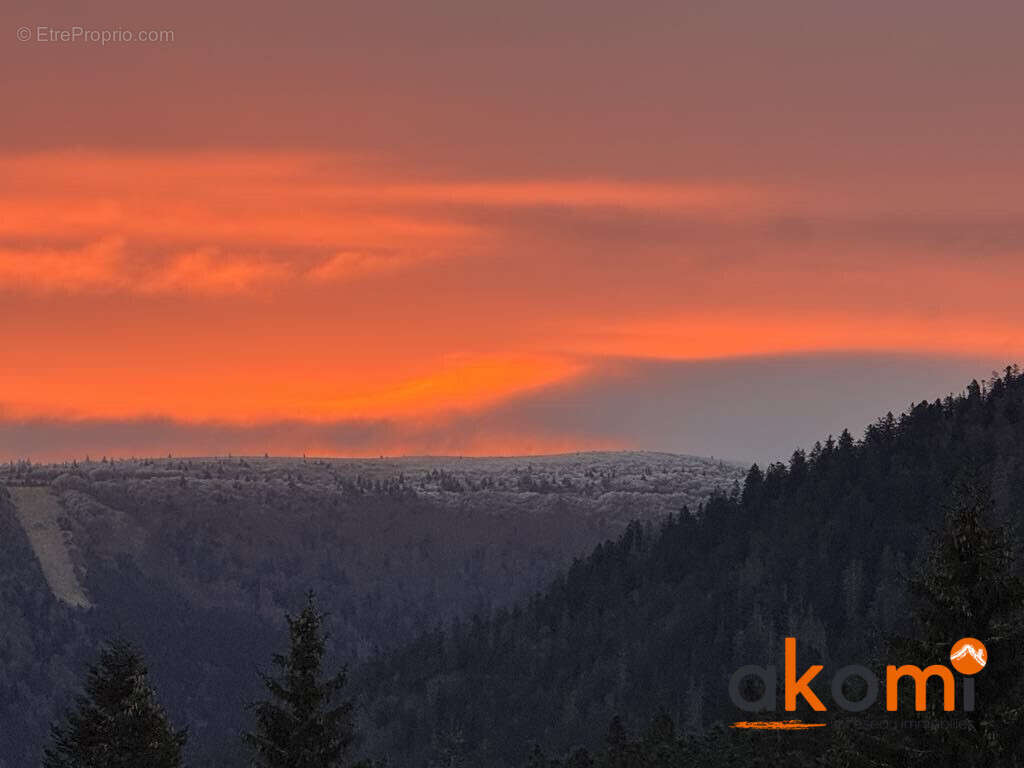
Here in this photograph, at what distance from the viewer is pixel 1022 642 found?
63.7 meters

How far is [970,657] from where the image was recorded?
63594 mm

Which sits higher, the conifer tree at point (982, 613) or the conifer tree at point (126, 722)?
the conifer tree at point (982, 613)

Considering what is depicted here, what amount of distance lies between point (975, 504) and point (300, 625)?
29.1 metres

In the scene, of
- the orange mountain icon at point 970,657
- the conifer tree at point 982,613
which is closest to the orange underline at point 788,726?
the conifer tree at point 982,613

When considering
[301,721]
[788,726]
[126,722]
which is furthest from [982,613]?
[788,726]

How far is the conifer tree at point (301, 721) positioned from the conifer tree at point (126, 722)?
47.6 ft

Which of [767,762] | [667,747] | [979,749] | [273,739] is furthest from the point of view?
[667,747]

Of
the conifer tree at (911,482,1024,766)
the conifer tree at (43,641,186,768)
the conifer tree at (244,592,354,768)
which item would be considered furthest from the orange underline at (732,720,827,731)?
the conifer tree at (911,482,1024,766)

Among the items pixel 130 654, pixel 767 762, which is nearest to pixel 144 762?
pixel 130 654

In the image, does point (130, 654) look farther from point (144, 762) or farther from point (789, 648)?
point (789, 648)

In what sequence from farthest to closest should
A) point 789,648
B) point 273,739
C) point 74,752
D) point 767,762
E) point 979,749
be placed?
1. point 767,762
2. point 74,752
3. point 789,648
4. point 273,739
5. point 979,749

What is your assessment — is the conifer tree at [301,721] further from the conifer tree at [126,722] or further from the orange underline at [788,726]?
the orange underline at [788,726]

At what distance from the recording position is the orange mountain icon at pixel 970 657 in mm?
63438

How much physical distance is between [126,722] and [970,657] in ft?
153
